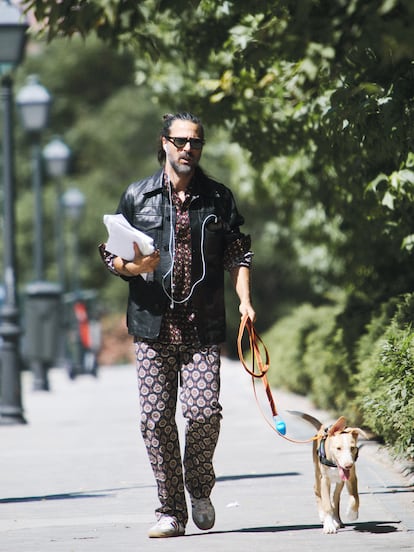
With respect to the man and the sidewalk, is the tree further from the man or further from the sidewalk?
the sidewalk

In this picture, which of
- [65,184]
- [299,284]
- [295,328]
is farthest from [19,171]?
[295,328]

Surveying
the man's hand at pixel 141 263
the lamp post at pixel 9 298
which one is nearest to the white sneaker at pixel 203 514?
the man's hand at pixel 141 263

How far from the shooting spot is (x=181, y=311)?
6617 millimetres

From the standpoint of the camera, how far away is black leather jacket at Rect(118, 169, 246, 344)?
659 centimetres

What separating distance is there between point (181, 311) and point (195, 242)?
35 cm

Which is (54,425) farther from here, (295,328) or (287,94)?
(287,94)

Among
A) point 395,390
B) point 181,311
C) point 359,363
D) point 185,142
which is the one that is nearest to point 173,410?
point 181,311

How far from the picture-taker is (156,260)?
6406mm

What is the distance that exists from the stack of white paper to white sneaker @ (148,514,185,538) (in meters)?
1.28

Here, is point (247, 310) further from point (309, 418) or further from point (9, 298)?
point (9, 298)

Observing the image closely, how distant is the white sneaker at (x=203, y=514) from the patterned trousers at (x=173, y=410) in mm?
43

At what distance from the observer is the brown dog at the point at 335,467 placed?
6.33 m

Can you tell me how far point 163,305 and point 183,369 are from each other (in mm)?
325

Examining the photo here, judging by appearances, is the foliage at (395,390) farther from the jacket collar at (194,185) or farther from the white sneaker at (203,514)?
the jacket collar at (194,185)
